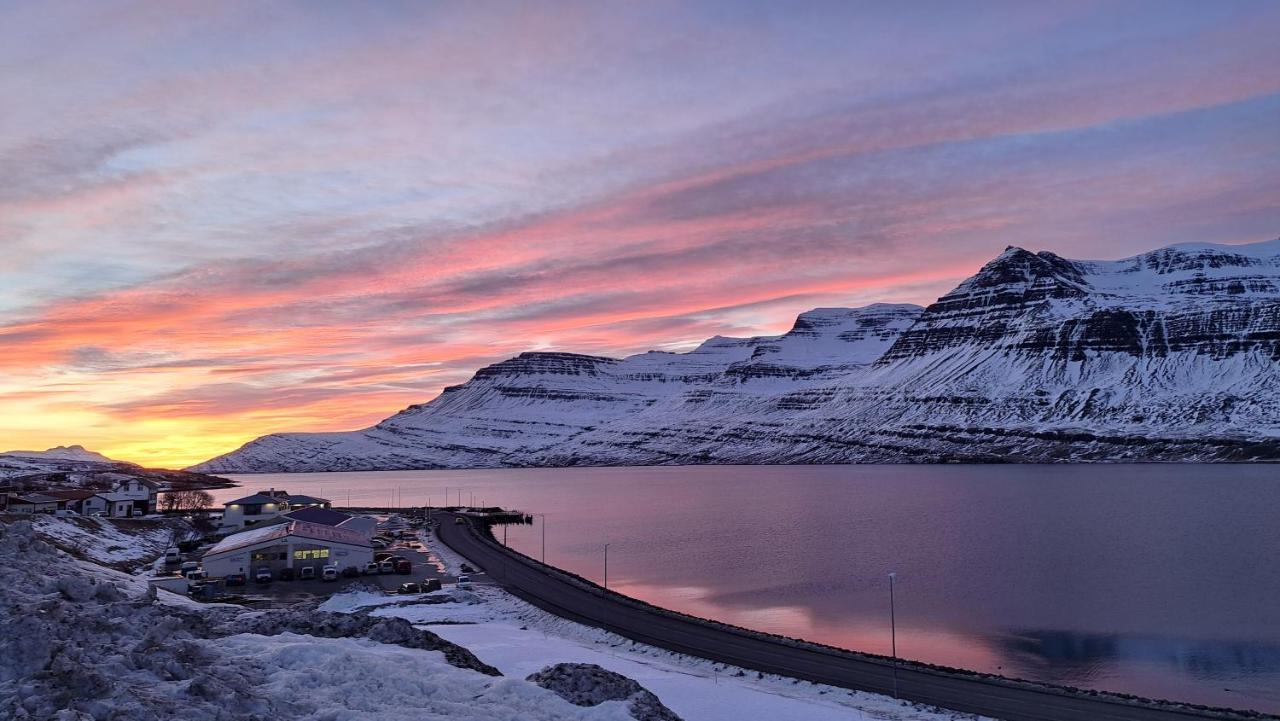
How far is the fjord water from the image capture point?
52062mm

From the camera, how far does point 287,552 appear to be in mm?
78938

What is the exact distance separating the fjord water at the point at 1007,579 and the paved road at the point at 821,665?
21.9 ft

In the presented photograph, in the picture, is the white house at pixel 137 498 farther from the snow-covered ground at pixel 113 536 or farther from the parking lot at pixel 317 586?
the parking lot at pixel 317 586

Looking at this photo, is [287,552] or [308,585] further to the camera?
[287,552]

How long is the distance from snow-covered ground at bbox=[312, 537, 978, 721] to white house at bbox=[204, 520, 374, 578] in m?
17.9

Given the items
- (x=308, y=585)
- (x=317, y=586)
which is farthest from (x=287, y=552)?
(x=317, y=586)

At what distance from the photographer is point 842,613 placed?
67.1 meters

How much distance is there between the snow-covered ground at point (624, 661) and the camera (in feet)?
120

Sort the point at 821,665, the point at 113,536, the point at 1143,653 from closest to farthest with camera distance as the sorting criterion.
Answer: the point at 821,665 → the point at 1143,653 → the point at 113,536

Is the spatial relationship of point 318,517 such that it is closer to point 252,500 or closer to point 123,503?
point 252,500

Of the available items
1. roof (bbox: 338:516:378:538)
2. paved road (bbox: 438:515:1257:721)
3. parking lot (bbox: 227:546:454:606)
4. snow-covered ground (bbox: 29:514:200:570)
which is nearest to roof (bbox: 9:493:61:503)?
snow-covered ground (bbox: 29:514:200:570)

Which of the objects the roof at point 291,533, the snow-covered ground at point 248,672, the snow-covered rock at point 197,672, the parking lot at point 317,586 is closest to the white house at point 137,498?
the roof at point 291,533

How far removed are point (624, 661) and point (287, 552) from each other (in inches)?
1854

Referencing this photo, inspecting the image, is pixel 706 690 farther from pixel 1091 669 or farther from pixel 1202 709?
pixel 1091 669
